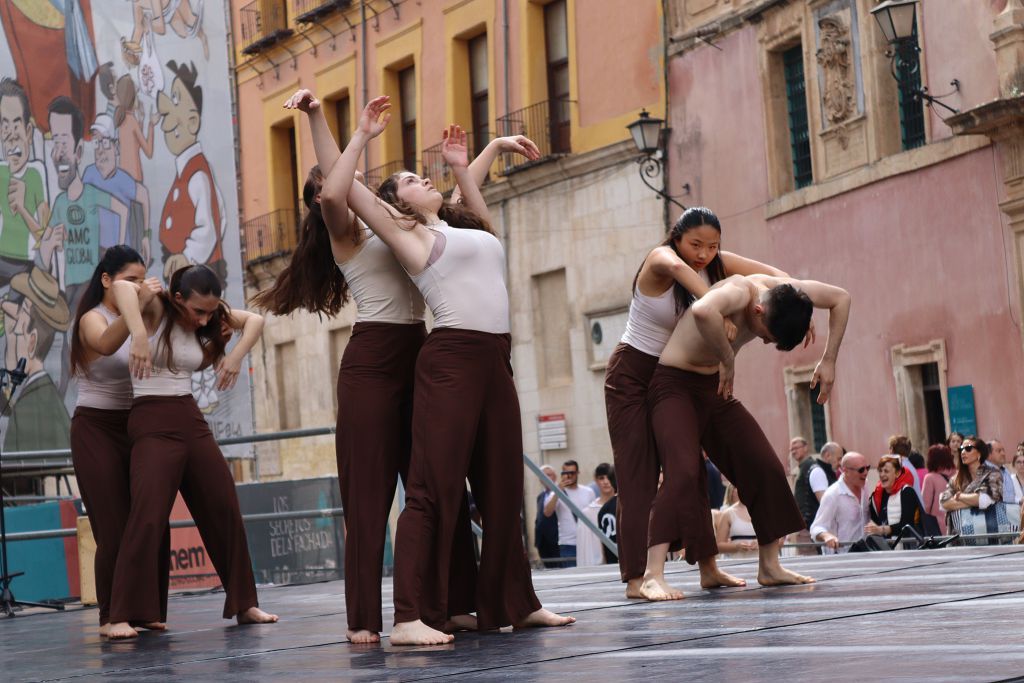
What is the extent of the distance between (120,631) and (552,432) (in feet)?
69.2

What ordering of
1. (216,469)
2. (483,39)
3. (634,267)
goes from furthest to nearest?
(483,39) → (634,267) → (216,469)

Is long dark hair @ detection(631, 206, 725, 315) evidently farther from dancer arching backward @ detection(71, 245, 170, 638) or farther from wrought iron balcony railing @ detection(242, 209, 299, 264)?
wrought iron balcony railing @ detection(242, 209, 299, 264)

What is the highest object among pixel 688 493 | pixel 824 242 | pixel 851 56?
pixel 851 56

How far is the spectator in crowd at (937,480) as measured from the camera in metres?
14.1

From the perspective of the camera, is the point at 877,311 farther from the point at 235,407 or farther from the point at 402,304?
the point at 402,304

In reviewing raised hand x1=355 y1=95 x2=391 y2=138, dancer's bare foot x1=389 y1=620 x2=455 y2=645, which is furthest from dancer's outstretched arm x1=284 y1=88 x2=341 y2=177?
dancer's bare foot x1=389 y1=620 x2=455 y2=645

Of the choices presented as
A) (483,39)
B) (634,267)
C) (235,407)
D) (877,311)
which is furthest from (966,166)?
(483,39)

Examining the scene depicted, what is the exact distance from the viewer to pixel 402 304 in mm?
6539

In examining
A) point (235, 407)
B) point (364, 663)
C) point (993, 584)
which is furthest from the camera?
point (235, 407)

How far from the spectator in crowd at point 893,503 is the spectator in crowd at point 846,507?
9 centimetres

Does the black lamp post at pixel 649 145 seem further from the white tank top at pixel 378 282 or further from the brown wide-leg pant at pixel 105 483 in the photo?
the white tank top at pixel 378 282

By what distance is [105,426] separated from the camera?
8.44 meters

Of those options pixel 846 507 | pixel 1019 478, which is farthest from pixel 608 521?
pixel 1019 478

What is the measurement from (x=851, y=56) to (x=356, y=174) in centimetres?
1742
